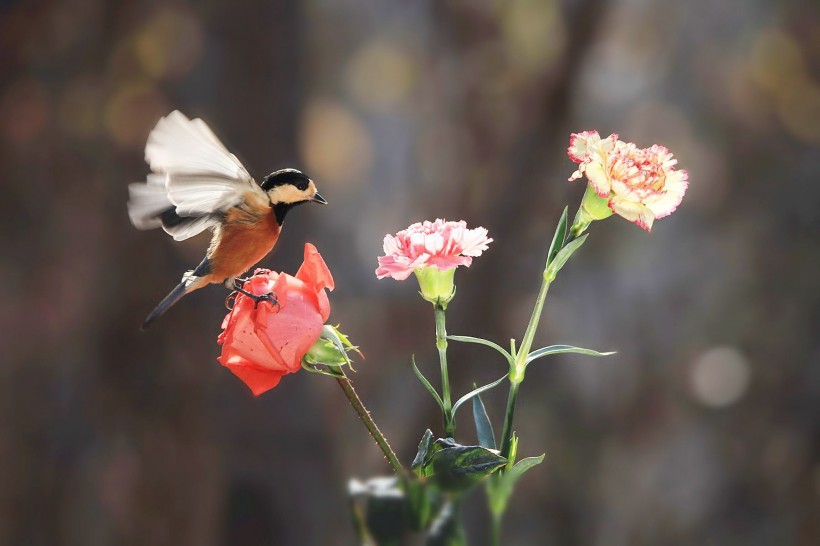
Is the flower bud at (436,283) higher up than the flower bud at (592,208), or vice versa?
the flower bud at (592,208)

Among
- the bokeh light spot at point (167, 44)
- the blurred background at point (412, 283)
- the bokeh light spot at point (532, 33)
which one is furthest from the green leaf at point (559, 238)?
the bokeh light spot at point (532, 33)

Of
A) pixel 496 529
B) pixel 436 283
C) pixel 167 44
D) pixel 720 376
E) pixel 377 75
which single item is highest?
pixel 436 283

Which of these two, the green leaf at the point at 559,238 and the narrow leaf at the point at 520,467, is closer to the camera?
the narrow leaf at the point at 520,467

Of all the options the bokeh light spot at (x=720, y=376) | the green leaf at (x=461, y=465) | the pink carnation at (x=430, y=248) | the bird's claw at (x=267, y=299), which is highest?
the pink carnation at (x=430, y=248)

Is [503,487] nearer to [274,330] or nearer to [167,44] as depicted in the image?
[274,330]

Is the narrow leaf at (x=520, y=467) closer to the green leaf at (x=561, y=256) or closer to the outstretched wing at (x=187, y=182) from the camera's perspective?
the green leaf at (x=561, y=256)

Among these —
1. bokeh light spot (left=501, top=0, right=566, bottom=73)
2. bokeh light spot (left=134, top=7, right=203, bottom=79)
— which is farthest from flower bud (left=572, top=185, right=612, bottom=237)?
bokeh light spot (left=501, top=0, right=566, bottom=73)

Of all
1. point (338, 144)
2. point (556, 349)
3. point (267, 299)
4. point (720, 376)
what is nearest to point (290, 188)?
point (267, 299)
